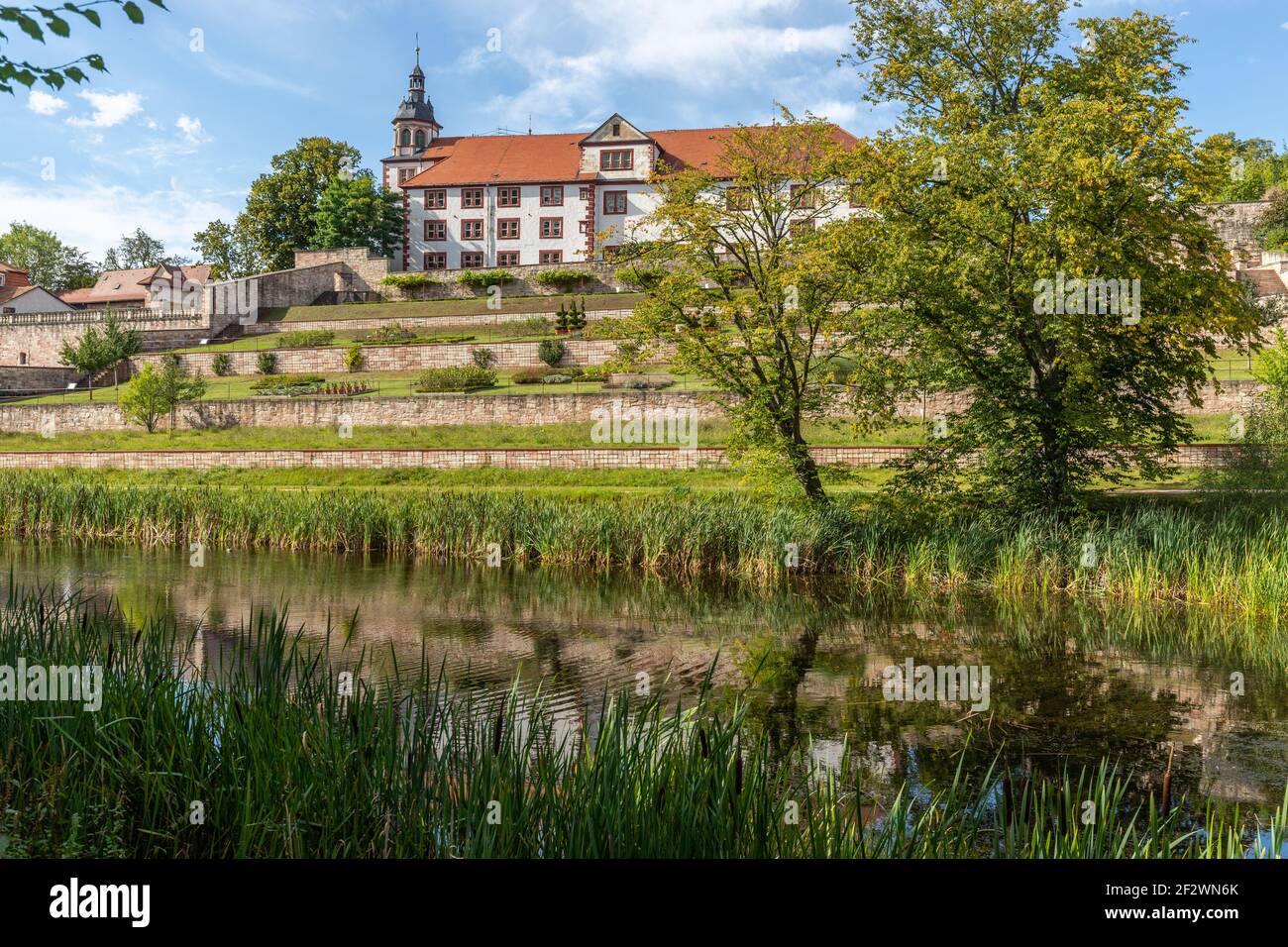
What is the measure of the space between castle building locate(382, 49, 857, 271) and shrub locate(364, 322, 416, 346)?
54.7ft

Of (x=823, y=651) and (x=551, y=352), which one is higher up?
(x=551, y=352)

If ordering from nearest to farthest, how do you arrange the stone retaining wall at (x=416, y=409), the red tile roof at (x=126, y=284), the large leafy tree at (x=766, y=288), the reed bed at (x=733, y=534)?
the reed bed at (x=733, y=534)
the large leafy tree at (x=766, y=288)
the stone retaining wall at (x=416, y=409)
the red tile roof at (x=126, y=284)

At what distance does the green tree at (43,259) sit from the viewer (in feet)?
324

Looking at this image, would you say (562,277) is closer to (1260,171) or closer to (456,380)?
(456,380)

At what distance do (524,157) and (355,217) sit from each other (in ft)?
39.0

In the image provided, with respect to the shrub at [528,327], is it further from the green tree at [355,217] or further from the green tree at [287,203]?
the green tree at [287,203]

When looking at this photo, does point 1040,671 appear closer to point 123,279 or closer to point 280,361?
point 280,361

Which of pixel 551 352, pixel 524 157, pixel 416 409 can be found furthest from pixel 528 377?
pixel 524 157

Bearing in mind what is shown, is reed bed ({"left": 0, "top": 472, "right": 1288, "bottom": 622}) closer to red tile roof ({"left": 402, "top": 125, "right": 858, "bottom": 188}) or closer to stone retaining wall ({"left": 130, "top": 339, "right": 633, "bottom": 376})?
stone retaining wall ({"left": 130, "top": 339, "right": 633, "bottom": 376})

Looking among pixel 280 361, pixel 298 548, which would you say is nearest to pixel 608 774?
pixel 298 548

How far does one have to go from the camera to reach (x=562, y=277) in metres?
60.8

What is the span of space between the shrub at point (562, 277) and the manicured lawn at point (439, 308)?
2.74ft

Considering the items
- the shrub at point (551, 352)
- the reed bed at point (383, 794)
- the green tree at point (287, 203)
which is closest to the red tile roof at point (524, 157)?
the green tree at point (287, 203)

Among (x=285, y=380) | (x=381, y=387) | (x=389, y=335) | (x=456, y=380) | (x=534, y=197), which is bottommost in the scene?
(x=381, y=387)
